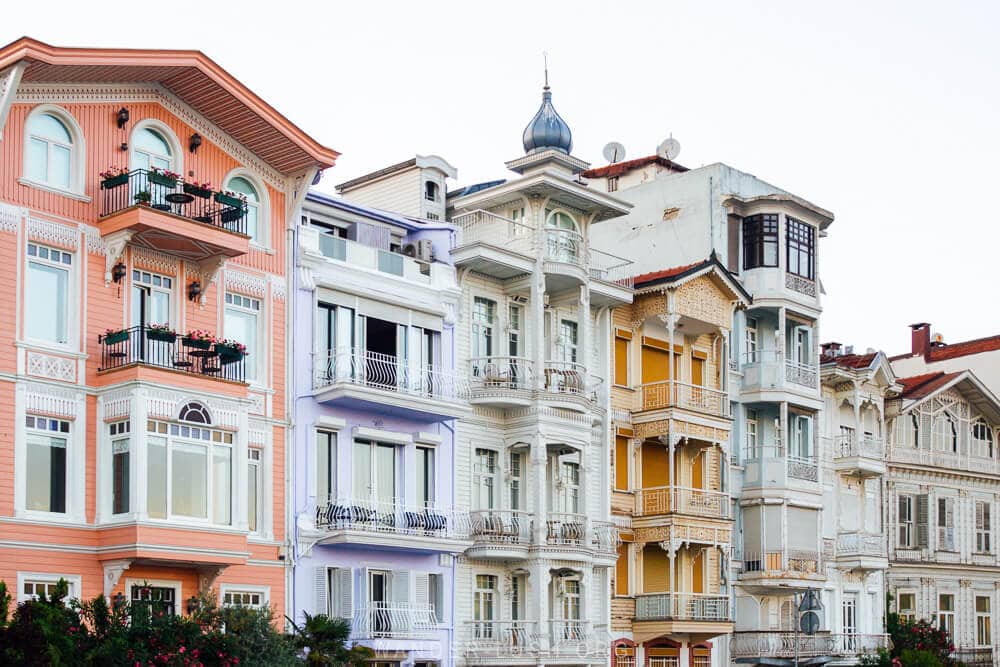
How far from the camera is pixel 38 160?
31844 millimetres

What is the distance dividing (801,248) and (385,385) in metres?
17.9

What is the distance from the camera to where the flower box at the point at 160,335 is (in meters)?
31.8

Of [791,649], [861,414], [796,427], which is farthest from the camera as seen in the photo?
[861,414]

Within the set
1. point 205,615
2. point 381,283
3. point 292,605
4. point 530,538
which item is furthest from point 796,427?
point 205,615

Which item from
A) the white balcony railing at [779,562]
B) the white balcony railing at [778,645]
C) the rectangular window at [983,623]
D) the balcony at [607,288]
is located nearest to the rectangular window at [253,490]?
the balcony at [607,288]

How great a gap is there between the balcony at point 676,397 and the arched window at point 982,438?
17.5m

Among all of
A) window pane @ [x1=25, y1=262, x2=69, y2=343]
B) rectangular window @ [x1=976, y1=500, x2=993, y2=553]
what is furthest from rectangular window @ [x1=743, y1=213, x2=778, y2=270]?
window pane @ [x1=25, y1=262, x2=69, y2=343]

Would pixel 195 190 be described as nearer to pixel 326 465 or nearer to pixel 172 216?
pixel 172 216

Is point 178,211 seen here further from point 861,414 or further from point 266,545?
point 861,414

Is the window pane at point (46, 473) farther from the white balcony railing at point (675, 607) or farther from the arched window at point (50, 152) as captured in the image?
the white balcony railing at point (675, 607)

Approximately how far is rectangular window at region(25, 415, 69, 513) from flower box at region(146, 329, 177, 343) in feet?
7.35

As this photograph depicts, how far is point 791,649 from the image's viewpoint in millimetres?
47594

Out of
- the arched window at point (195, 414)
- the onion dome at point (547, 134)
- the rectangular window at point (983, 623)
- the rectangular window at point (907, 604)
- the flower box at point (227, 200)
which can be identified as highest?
the onion dome at point (547, 134)

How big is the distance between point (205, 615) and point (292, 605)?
5947 mm
